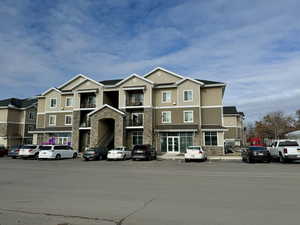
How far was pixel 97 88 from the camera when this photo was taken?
1444 inches

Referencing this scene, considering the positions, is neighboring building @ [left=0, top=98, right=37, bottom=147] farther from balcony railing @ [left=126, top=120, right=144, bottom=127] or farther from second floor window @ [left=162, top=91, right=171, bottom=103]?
second floor window @ [left=162, top=91, right=171, bottom=103]

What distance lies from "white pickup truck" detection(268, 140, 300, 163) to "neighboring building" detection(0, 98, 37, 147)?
44259mm

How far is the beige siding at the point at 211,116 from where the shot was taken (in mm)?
33341

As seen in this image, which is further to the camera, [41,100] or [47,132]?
[41,100]

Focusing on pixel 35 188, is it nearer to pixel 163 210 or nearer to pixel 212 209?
pixel 163 210

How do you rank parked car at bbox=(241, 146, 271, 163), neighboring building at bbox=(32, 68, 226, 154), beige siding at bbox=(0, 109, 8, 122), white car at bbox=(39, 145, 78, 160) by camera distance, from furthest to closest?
beige siding at bbox=(0, 109, 8, 122)
neighboring building at bbox=(32, 68, 226, 154)
white car at bbox=(39, 145, 78, 160)
parked car at bbox=(241, 146, 271, 163)

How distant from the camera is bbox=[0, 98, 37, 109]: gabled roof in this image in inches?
1911

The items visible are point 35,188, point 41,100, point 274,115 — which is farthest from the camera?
point 274,115

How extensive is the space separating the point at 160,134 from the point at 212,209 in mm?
27395

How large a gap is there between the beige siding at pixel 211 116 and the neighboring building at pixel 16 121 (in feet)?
116

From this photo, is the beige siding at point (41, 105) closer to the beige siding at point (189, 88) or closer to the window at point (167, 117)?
the window at point (167, 117)

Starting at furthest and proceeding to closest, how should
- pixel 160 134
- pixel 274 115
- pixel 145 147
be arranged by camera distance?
pixel 274 115, pixel 160 134, pixel 145 147

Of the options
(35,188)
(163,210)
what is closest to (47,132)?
(35,188)

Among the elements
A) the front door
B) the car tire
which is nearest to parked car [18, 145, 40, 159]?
the car tire
